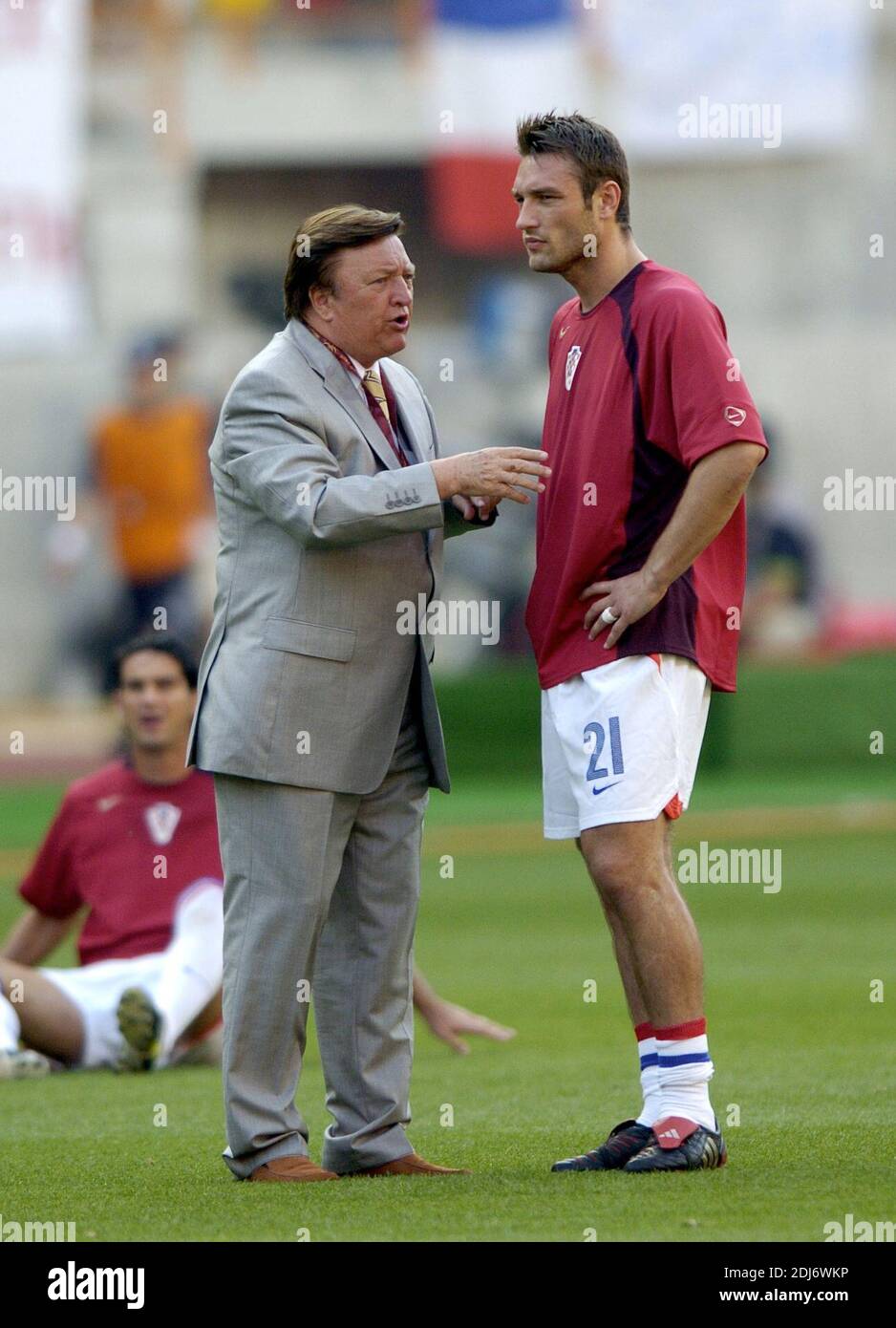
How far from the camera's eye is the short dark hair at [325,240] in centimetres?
516

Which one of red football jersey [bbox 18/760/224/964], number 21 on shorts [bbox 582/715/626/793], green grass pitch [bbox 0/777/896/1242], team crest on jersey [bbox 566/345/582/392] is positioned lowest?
green grass pitch [bbox 0/777/896/1242]

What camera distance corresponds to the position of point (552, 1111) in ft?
20.0

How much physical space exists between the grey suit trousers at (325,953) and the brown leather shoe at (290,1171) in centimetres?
2

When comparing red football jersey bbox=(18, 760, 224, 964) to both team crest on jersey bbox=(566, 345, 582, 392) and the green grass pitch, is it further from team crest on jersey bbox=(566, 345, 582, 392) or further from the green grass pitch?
team crest on jersey bbox=(566, 345, 582, 392)

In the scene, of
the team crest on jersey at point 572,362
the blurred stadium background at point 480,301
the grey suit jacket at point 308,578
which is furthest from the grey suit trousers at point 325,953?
the blurred stadium background at point 480,301

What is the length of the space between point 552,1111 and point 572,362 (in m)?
2.07

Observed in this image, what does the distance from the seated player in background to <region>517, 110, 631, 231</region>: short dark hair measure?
A: 2.84 metres

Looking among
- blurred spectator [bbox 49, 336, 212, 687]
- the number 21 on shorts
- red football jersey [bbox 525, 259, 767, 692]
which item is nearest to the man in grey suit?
red football jersey [bbox 525, 259, 767, 692]

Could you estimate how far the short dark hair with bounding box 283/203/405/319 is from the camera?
5.16 m

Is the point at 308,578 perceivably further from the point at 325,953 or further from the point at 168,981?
the point at 168,981

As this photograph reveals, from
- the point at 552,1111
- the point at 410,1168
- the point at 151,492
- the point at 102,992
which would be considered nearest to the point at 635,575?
the point at 410,1168
